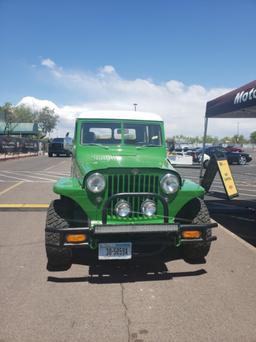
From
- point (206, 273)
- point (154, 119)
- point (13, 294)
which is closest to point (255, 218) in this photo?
point (154, 119)

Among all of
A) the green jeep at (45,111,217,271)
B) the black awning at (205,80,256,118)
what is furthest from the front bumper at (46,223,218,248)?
the black awning at (205,80,256,118)

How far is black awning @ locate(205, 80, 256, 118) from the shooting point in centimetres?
754

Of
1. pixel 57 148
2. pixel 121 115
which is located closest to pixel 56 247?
pixel 121 115

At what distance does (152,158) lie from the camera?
5852mm

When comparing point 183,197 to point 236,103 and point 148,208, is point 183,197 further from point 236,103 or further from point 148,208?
point 236,103

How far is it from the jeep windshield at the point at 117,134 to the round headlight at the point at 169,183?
1.71m

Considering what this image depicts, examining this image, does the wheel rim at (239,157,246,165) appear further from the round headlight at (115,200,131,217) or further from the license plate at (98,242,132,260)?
the license plate at (98,242,132,260)

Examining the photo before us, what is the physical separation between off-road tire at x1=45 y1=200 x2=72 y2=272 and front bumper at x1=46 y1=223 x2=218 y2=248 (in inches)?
4.8

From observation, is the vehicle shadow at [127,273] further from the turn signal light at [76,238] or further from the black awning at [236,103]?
the black awning at [236,103]

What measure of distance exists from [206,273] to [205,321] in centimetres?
135

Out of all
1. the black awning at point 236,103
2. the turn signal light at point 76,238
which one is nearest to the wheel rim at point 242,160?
the black awning at point 236,103

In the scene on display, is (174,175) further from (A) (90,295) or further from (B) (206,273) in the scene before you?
(A) (90,295)

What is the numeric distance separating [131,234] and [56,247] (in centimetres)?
92

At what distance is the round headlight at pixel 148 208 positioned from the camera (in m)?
4.77
